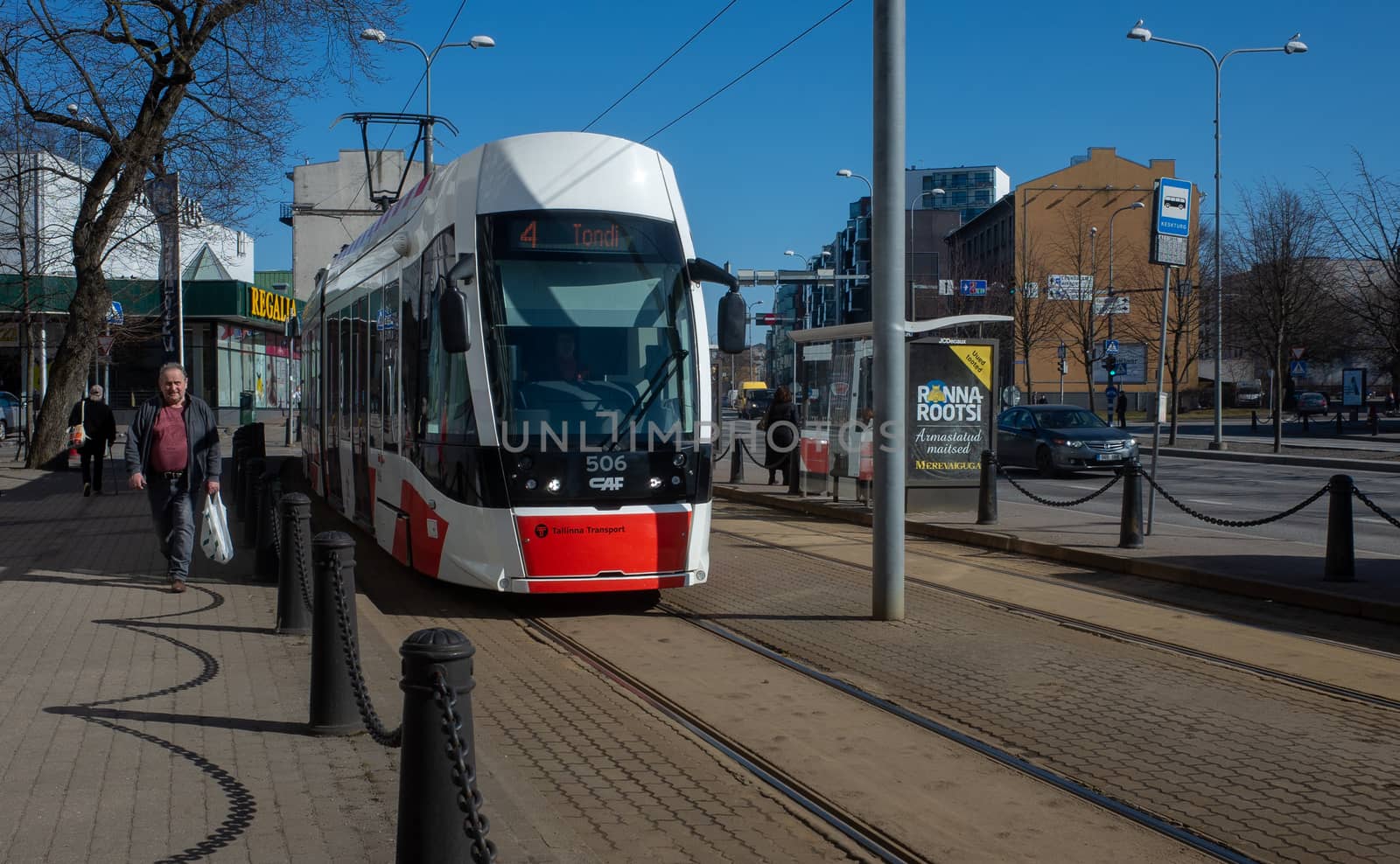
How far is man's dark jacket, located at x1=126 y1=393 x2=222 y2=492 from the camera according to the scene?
9953 mm

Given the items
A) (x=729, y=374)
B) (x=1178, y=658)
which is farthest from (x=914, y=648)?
(x=729, y=374)

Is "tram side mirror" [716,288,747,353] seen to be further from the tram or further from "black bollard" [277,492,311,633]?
"black bollard" [277,492,311,633]

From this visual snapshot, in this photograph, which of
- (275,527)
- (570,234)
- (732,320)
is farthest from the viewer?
(275,527)

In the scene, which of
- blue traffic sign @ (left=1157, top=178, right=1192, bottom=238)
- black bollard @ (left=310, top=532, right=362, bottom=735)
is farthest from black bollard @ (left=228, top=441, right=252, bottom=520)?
blue traffic sign @ (left=1157, top=178, right=1192, bottom=238)

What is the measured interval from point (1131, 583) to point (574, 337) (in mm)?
5591

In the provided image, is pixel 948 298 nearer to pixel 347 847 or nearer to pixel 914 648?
pixel 914 648

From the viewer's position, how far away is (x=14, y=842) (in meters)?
4.41

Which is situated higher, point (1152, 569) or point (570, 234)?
point (570, 234)

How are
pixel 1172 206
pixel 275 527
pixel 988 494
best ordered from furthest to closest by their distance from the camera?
pixel 988 494 < pixel 1172 206 < pixel 275 527

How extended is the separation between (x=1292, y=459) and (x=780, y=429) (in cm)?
1504

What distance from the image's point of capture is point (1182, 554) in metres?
12.5

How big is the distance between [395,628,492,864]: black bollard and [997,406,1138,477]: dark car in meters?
23.2

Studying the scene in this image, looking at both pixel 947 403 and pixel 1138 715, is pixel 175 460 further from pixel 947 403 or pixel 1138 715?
pixel 947 403

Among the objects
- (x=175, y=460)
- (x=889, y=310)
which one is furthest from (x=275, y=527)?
(x=889, y=310)
